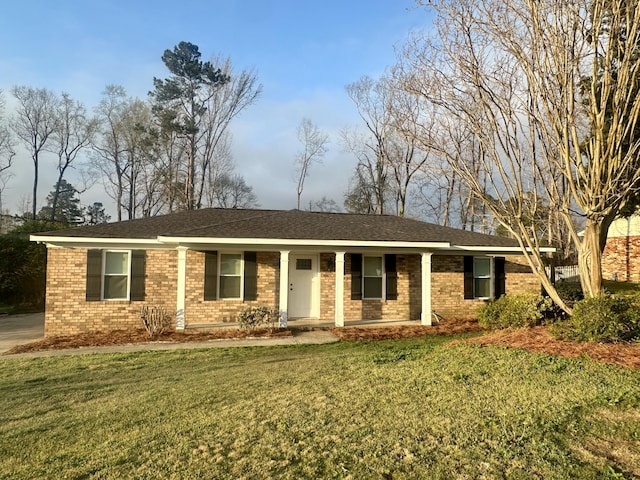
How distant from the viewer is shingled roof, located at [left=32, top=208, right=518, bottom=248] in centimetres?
1052

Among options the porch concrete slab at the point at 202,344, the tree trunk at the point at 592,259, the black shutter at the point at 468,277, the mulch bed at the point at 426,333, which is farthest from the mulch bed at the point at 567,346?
the black shutter at the point at 468,277

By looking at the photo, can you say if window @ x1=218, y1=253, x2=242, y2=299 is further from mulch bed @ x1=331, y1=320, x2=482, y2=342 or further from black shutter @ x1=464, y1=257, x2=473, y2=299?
black shutter @ x1=464, y1=257, x2=473, y2=299

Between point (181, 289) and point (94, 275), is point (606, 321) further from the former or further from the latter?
point (94, 275)

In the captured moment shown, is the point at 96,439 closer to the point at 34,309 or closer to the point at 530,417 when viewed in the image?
the point at 530,417

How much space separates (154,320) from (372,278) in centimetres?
627

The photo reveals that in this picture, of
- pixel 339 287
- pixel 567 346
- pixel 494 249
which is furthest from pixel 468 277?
pixel 567 346

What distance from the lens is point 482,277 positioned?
1313 centimetres

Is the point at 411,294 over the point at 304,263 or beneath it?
beneath

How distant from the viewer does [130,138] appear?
2922cm

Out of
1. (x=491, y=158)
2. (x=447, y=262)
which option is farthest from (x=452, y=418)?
(x=447, y=262)

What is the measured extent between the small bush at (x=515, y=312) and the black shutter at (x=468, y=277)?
3.06 m

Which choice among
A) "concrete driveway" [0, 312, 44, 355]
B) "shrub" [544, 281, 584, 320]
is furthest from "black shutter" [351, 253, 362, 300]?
"concrete driveway" [0, 312, 44, 355]

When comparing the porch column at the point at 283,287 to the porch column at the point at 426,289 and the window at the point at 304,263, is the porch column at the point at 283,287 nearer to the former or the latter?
the window at the point at 304,263

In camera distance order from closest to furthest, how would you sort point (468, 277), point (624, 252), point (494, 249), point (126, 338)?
point (126, 338) → point (494, 249) → point (468, 277) → point (624, 252)
